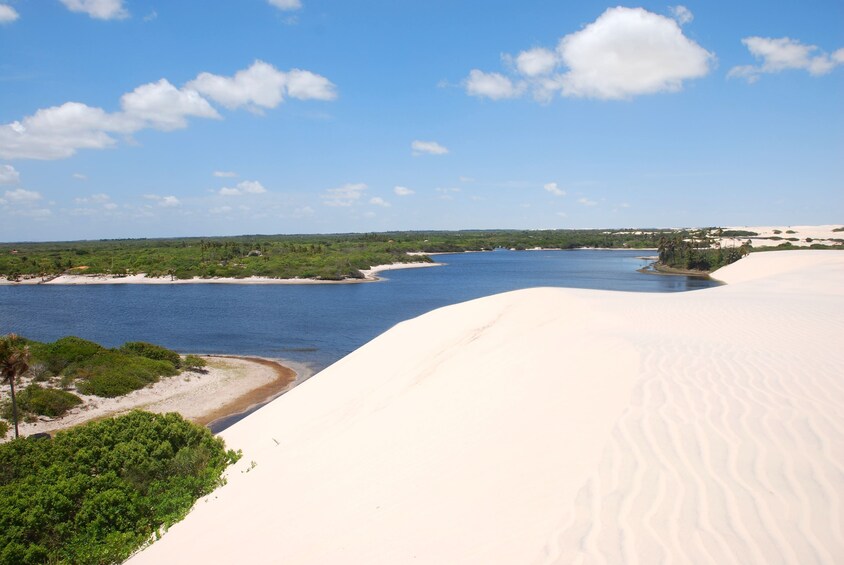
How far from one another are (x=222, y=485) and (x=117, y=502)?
1606 millimetres

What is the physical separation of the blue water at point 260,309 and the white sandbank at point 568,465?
18570 mm

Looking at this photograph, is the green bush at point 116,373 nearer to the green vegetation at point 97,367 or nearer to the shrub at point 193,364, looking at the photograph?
the green vegetation at point 97,367

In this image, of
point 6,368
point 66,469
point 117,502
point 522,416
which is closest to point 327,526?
point 522,416

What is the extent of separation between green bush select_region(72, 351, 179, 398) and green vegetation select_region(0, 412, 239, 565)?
1146cm

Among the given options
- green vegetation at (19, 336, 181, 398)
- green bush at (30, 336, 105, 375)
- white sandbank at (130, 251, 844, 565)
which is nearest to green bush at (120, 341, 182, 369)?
green vegetation at (19, 336, 181, 398)

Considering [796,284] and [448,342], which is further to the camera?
[796,284]

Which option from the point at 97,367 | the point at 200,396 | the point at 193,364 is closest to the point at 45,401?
the point at 97,367

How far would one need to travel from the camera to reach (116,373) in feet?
72.4

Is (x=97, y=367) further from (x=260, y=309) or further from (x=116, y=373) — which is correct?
(x=260, y=309)

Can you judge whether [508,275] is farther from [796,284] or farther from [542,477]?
[542,477]

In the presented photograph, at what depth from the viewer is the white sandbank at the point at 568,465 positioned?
13.1 ft

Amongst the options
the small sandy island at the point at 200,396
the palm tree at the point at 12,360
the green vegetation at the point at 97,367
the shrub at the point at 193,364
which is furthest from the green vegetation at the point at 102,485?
the shrub at the point at 193,364

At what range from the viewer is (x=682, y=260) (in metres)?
75.4

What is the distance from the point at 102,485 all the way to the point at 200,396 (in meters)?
14.0
